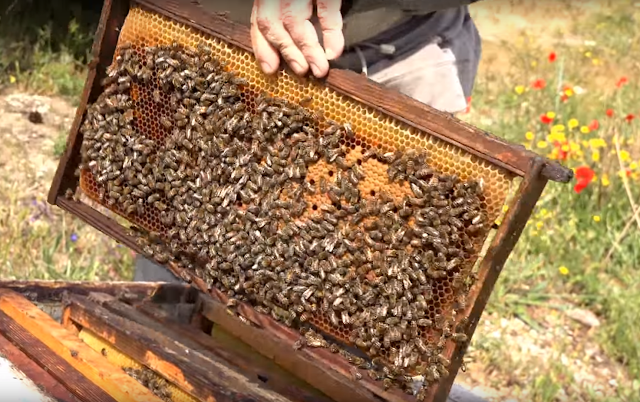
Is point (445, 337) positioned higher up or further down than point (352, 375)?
higher up

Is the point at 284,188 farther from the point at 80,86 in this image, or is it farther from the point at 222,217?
the point at 80,86

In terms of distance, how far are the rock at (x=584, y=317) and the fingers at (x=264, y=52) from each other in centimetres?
380

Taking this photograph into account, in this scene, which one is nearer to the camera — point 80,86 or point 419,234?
point 419,234

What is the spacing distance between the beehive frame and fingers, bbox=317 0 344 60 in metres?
0.10

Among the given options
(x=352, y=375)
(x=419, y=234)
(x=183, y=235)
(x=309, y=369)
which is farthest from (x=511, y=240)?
(x=183, y=235)

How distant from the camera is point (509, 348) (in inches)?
202

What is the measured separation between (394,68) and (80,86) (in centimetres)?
520

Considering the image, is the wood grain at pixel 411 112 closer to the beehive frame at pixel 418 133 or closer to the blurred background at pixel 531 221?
the beehive frame at pixel 418 133

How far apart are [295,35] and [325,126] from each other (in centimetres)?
32

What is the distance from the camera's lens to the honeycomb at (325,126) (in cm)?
233

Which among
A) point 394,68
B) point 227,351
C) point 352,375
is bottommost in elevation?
point 227,351

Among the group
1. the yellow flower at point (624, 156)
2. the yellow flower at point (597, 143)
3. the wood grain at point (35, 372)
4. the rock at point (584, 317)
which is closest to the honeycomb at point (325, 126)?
the wood grain at point (35, 372)

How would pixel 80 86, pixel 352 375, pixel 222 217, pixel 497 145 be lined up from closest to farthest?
pixel 497 145 → pixel 352 375 → pixel 222 217 → pixel 80 86

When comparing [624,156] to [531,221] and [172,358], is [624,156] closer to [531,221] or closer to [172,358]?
[531,221]
